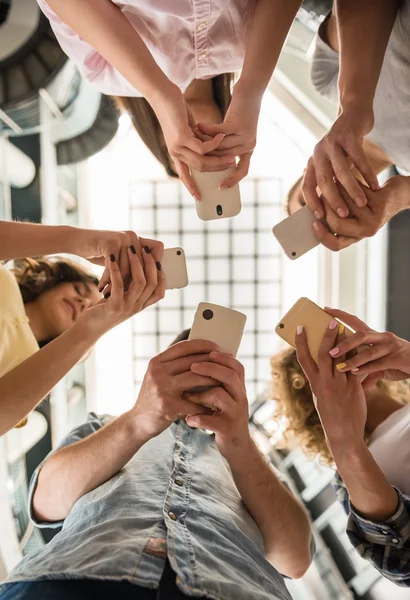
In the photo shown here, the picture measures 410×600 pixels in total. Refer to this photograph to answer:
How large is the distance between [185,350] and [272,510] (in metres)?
0.38

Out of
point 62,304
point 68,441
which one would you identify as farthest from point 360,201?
point 62,304

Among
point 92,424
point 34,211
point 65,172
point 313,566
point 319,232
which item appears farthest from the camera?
point 65,172

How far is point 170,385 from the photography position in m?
0.90

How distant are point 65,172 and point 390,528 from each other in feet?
5.81

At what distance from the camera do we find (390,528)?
878 millimetres

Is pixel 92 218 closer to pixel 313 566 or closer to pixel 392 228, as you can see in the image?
pixel 392 228

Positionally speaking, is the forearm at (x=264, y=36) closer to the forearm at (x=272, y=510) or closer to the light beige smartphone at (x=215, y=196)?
the light beige smartphone at (x=215, y=196)

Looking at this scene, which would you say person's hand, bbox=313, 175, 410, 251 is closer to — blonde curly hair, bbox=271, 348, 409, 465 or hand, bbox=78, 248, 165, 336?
hand, bbox=78, 248, 165, 336

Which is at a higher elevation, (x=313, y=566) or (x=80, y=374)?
(x=80, y=374)

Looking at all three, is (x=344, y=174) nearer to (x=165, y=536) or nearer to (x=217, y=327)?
(x=217, y=327)

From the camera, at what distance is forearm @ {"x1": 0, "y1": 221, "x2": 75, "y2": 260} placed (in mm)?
909

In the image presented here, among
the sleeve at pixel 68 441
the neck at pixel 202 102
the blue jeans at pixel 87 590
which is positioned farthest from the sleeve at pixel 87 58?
the blue jeans at pixel 87 590

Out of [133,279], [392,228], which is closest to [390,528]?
[133,279]

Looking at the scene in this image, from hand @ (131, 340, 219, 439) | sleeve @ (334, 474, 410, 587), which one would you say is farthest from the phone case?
sleeve @ (334, 474, 410, 587)
